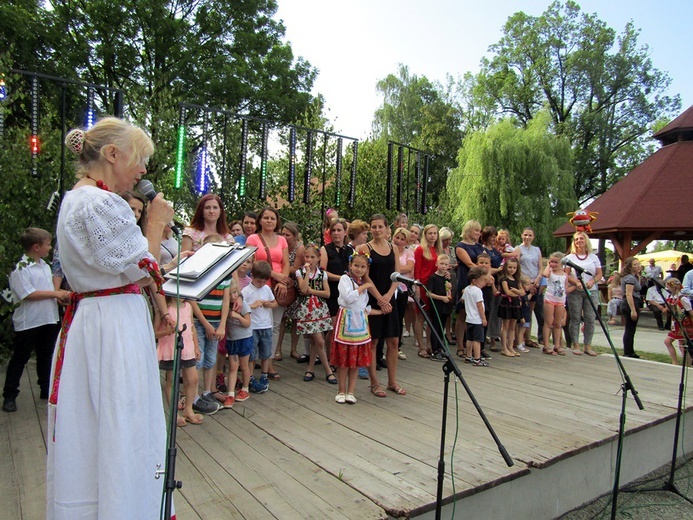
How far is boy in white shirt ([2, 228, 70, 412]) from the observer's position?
428 cm

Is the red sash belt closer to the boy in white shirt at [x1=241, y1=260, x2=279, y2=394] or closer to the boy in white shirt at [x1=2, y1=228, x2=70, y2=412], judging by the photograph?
the boy in white shirt at [x1=2, y1=228, x2=70, y2=412]

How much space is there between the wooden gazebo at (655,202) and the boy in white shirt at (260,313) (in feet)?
51.6

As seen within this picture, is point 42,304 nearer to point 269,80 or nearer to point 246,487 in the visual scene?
point 246,487

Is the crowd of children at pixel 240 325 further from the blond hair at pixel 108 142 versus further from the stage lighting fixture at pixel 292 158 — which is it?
the stage lighting fixture at pixel 292 158

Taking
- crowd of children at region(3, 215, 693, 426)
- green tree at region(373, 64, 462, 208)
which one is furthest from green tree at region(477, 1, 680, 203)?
crowd of children at region(3, 215, 693, 426)

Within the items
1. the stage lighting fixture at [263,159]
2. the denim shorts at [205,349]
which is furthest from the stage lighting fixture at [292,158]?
the denim shorts at [205,349]

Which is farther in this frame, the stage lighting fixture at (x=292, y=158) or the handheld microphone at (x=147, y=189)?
the stage lighting fixture at (x=292, y=158)

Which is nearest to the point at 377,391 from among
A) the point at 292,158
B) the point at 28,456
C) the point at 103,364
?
the point at 28,456

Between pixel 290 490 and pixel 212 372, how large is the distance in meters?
1.78

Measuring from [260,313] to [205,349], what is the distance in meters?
0.77

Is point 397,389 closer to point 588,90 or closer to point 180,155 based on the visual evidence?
point 180,155

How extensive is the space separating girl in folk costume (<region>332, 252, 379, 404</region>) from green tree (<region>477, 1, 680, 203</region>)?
29.4m

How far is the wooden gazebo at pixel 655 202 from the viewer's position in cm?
1711

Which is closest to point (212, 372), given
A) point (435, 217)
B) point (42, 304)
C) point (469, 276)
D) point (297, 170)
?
point (42, 304)
